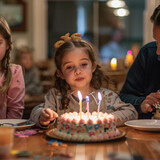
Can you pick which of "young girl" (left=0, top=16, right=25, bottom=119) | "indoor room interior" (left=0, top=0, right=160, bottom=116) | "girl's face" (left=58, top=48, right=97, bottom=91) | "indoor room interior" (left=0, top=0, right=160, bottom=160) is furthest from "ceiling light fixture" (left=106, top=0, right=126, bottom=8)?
"girl's face" (left=58, top=48, right=97, bottom=91)

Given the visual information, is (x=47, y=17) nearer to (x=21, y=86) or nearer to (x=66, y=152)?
(x=21, y=86)

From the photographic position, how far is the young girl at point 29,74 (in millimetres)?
5359

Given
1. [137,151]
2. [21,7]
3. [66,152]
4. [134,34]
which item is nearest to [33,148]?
[66,152]

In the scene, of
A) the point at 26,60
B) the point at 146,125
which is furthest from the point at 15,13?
the point at 146,125

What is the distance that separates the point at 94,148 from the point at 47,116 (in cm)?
42

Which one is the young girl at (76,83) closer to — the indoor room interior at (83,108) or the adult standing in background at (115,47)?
the indoor room interior at (83,108)

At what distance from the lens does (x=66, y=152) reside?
1064 millimetres

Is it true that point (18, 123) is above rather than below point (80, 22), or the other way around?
below

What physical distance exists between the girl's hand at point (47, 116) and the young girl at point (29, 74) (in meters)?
3.67

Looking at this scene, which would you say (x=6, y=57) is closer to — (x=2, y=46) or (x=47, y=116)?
(x=2, y=46)

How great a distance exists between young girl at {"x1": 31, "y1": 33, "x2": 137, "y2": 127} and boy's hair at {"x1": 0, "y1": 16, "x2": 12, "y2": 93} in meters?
0.36

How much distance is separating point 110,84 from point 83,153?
108 cm

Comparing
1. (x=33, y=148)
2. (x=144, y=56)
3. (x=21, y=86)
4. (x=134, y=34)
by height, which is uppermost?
(x=134, y=34)

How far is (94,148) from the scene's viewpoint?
44.1 inches
